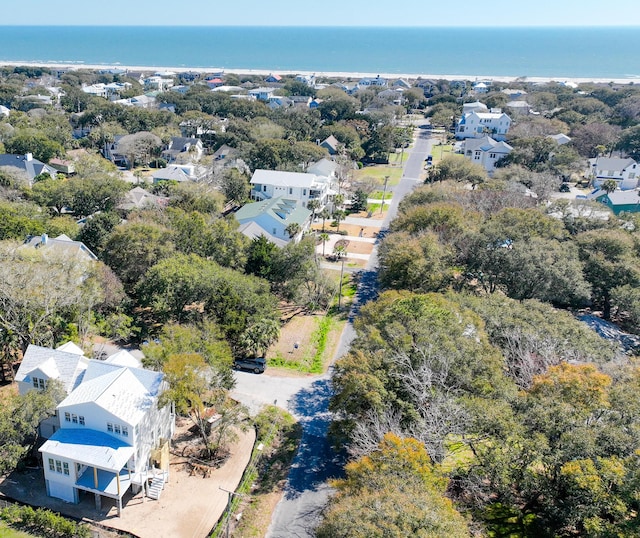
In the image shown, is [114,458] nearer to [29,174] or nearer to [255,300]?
[255,300]

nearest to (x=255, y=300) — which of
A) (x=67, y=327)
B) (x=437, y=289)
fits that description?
(x=67, y=327)

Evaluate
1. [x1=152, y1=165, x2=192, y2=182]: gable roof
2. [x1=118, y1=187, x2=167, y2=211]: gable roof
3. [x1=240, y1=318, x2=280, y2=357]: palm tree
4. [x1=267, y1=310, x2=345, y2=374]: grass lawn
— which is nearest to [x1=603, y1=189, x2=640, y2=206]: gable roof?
[x1=267, y1=310, x2=345, y2=374]: grass lawn

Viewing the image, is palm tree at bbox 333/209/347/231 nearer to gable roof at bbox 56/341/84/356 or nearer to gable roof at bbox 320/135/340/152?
gable roof at bbox 320/135/340/152

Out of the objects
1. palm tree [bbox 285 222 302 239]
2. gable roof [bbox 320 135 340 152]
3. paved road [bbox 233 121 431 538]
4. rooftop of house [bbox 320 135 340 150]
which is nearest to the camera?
paved road [bbox 233 121 431 538]

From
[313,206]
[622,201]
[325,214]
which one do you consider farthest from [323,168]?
[622,201]

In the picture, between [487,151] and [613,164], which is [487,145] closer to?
[487,151]

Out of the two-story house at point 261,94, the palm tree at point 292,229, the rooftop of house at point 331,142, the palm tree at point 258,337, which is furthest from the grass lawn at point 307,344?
the two-story house at point 261,94
